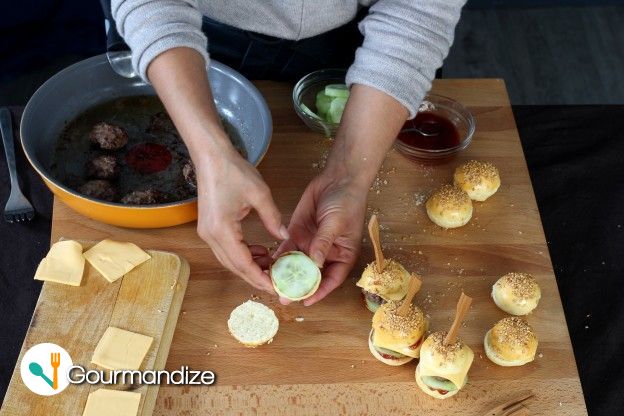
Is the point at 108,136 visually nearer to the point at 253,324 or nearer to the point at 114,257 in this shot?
the point at 114,257

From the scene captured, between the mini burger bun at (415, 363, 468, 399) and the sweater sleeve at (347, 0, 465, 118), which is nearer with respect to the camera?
the mini burger bun at (415, 363, 468, 399)

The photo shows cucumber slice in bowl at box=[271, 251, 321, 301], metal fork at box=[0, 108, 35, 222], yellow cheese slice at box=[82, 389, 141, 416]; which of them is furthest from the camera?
metal fork at box=[0, 108, 35, 222]

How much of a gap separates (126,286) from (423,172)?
0.84 metres

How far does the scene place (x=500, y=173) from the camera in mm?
1877

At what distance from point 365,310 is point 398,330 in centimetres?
17

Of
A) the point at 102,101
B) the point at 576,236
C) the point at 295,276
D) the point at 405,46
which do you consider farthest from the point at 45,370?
the point at 576,236

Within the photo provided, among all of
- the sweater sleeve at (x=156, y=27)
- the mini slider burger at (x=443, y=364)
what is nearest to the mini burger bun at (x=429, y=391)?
the mini slider burger at (x=443, y=364)

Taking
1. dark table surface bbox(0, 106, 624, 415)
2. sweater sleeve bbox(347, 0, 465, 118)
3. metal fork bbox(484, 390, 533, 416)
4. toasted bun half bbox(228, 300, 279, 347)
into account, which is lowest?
dark table surface bbox(0, 106, 624, 415)

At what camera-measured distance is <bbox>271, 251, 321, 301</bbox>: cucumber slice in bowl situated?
1.45 m

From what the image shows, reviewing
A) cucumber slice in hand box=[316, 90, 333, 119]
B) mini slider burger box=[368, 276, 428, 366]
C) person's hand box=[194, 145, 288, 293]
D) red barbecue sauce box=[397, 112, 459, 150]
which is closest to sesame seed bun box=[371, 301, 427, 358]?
mini slider burger box=[368, 276, 428, 366]

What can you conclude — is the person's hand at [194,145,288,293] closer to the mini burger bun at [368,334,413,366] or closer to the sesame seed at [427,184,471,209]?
the mini burger bun at [368,334,413,366]

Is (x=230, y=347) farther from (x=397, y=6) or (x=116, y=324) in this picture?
(x=397, y=6)

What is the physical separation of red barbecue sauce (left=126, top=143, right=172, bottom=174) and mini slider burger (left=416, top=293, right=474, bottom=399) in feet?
2.64

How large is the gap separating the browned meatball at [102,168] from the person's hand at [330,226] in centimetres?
46
